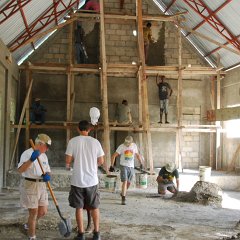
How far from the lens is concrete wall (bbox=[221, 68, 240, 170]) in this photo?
14617 millimetres

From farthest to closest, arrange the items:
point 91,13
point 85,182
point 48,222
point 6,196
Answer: point 91,13, point 6,196, point 48,222, point 85,182

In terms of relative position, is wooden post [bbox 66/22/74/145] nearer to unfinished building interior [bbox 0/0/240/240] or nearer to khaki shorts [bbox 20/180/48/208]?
unfinished building interior [bbox 0/0/240/240]

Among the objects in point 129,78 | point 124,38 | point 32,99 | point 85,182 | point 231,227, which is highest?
point 124,38

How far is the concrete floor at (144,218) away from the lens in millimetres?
6848

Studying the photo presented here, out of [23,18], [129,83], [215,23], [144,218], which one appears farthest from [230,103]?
[23,18]

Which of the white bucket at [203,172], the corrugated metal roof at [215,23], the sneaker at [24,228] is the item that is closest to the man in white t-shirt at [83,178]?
the sneaker at [24,228]

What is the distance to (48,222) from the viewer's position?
730 centimetres

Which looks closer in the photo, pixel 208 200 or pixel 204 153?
pixel 208 200

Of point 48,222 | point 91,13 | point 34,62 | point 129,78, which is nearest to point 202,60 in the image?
point 129,78

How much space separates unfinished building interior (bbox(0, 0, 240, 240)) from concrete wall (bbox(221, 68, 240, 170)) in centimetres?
4

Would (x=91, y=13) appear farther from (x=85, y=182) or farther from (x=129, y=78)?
(x=85, y=182)

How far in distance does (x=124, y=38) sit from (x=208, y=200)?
28.1 ft

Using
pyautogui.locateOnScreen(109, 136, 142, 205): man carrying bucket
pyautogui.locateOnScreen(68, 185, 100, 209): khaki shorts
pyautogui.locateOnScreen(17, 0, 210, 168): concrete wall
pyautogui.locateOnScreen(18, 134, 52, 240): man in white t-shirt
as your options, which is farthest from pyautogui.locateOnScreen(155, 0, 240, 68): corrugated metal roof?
pyautogui.locateOnScreen(18, 134, 52, 240): man in white t-shirt

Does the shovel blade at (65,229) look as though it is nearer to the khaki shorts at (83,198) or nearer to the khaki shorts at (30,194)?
the khaki shorts at (83,198)
